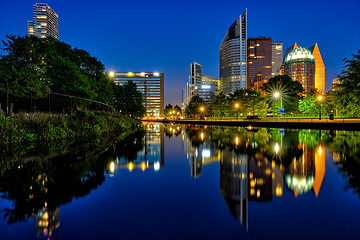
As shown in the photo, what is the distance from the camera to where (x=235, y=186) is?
594cm

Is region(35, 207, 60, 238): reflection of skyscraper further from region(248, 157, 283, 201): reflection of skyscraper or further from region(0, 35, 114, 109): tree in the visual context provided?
region(0, 35, 114, 109): tree

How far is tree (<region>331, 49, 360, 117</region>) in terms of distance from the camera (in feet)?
91.4

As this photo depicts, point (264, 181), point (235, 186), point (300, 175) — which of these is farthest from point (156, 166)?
point (300, 175)

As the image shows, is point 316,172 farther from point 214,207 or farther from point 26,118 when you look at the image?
point 26,118

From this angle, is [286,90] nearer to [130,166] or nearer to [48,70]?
[48,70]

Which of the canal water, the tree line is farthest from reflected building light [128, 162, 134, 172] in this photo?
the tree line

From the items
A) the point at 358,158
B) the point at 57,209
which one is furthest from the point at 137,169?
the point at 358,158

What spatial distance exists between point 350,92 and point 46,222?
34446 millimetres

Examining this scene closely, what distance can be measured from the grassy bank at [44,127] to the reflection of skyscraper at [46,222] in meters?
12.1

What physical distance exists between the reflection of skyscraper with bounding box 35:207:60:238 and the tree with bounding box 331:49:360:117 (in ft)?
108

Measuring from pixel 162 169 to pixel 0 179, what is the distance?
15.5 feet

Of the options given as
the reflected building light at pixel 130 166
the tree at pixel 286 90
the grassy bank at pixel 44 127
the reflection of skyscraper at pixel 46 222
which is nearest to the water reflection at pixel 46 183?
the reflection of skyscraper at pixel 46 222

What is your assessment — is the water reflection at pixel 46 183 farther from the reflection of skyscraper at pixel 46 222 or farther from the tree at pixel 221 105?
the tree at pixel 221 105

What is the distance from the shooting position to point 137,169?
317 inches
